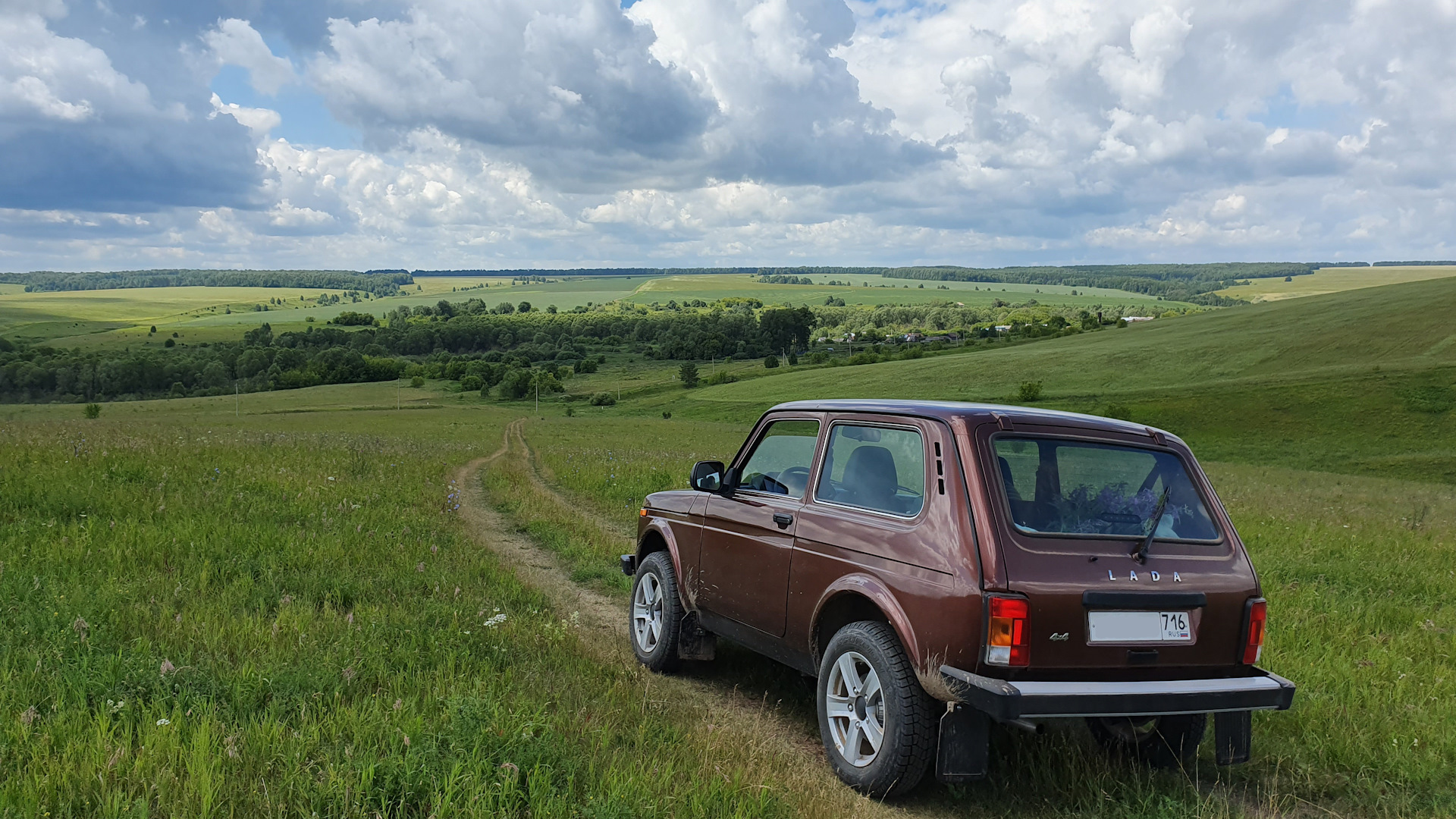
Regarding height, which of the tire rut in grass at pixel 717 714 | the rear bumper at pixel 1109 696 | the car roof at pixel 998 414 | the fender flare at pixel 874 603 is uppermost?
the car roof at pixel 998 414

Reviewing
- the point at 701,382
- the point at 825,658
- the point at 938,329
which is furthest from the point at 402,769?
the point at 938,329

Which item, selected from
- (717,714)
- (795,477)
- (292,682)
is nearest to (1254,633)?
(795,477)

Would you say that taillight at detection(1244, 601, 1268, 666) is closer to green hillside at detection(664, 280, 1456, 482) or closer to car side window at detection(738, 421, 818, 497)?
car side window at detection(738, 421, 818, 497)

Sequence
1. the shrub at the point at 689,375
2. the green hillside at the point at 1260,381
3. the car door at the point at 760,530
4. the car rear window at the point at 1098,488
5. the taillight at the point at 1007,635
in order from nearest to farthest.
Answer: the taillight at the point at 1007,635 → the car rear window at the point at 1098,488 → the car door at the point at 760,530 → the green hillside at the point at 1260,381 → the shrub at the point at 689,375

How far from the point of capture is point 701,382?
344ft

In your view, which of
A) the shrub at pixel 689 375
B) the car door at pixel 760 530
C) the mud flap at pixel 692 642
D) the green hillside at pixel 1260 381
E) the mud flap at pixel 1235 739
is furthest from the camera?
the shrub at pixel 689 375

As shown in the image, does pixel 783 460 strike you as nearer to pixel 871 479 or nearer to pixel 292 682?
pixel 871 479

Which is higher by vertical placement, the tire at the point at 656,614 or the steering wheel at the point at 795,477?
the steering wheel at the point at 795,477

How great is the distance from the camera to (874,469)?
5223mm

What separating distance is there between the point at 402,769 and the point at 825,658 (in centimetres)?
219

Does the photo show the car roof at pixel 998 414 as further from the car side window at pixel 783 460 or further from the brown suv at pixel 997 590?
the car side window at pixel 783 460

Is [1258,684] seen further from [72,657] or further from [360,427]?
[360,427]

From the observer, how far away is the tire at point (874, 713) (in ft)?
13.9

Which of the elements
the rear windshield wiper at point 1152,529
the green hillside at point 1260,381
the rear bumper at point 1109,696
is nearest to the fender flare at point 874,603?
the rear bumper at point 1109,696
